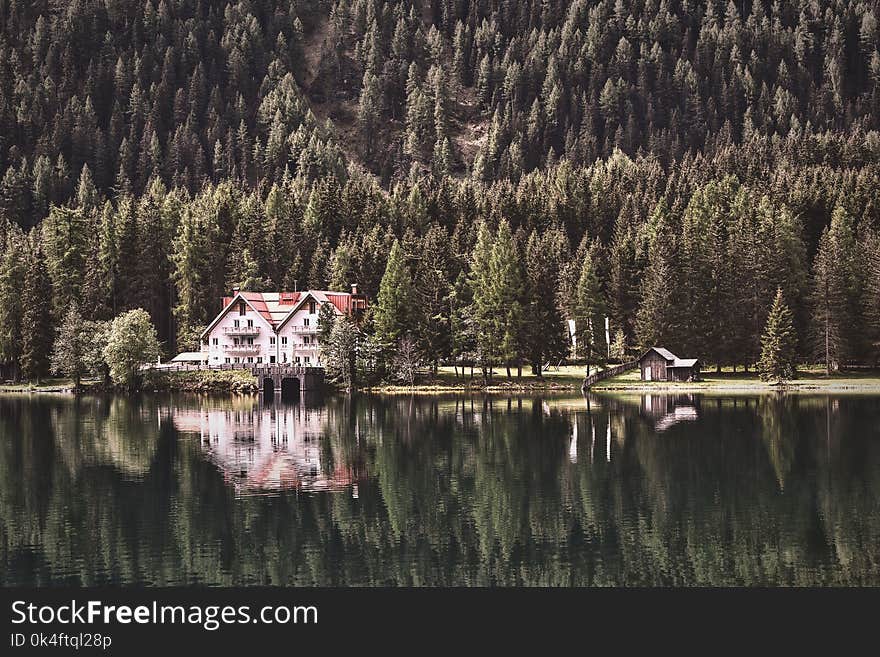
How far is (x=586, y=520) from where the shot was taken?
5069 centimetres

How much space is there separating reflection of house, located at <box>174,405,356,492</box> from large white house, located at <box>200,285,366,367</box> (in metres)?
32.5

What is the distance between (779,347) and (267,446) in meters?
64.1

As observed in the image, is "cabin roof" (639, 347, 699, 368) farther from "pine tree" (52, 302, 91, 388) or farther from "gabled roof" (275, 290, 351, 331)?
"pine tree" (52, 302, 91, 388)

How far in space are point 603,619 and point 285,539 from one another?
14917 mm

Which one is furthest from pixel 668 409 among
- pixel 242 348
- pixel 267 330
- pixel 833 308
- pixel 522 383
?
pixel 242 348

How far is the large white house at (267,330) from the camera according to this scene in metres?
144

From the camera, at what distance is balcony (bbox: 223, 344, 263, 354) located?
147 metres

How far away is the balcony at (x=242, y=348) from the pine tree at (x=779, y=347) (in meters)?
55.6

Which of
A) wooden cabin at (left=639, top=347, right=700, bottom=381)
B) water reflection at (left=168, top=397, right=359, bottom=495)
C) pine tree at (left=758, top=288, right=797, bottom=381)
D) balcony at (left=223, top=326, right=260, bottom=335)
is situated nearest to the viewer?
water reflection at (left=168, top=397, right=359, bottom=495)

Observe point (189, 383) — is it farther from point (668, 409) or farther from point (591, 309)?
point (668, 409)

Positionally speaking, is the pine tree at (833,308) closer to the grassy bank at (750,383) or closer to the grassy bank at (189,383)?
the grassy bank at (750,383)

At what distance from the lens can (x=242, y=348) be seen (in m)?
147

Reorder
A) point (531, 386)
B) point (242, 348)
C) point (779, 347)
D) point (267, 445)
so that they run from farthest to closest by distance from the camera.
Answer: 1. point (242, 348)
2. point (531, 386)
3. point (779, 347)
4. point (267, 445)

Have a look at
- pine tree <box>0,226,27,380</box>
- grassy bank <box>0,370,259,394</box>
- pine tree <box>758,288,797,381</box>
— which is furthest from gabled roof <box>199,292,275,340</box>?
pine tree <box>758,288,797,381</box>
